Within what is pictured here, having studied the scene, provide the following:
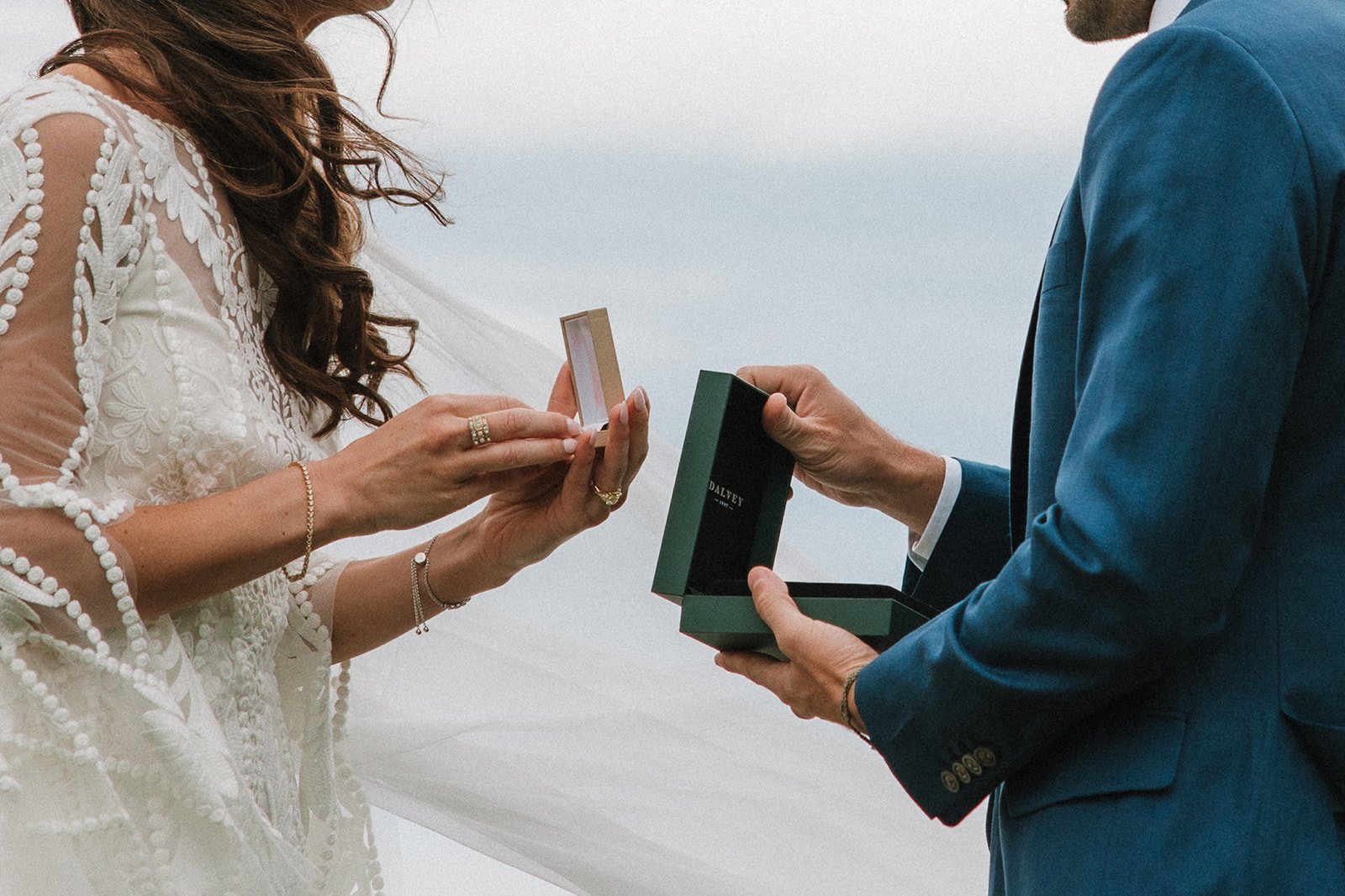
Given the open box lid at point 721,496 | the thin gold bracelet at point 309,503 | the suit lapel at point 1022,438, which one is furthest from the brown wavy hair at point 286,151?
the suit lapel at point 1022,438

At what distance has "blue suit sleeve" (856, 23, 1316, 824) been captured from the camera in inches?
41.7

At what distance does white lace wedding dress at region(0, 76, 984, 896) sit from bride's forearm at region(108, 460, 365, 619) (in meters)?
0.03

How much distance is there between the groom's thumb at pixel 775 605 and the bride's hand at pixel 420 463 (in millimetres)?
264

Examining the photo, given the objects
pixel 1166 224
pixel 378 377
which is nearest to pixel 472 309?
pixel 378 377

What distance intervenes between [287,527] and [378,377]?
0.47 m

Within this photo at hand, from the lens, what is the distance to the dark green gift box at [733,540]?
1420 mm

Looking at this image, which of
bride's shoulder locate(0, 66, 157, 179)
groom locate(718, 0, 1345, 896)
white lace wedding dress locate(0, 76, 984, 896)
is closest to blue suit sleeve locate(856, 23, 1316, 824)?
groom locate(718, 0, 1345, 896)

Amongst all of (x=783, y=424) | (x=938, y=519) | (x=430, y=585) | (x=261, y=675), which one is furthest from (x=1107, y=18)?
(x=261, y=675)

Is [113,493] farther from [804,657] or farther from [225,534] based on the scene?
[804,657]

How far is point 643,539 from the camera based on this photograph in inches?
80.8

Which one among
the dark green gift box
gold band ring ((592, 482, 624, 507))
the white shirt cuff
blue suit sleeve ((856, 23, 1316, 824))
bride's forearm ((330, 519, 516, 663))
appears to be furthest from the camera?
the white shirt cuff

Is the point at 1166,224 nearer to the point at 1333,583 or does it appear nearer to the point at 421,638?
the point at 1333,583

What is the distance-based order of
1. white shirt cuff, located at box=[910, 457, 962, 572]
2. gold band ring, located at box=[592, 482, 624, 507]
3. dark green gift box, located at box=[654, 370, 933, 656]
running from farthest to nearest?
white shirt cuff, located at box=[910, 457, 962, 572] → gold band ring, located at box=[592, 482, 624, 507] → dark green gift box, located at box=[654, 370, 933, 656]

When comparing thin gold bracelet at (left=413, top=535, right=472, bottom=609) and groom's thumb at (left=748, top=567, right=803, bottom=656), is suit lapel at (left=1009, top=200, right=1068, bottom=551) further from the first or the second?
thin gold bracelet at (left=413, top=535, right=472, bottom=609)
